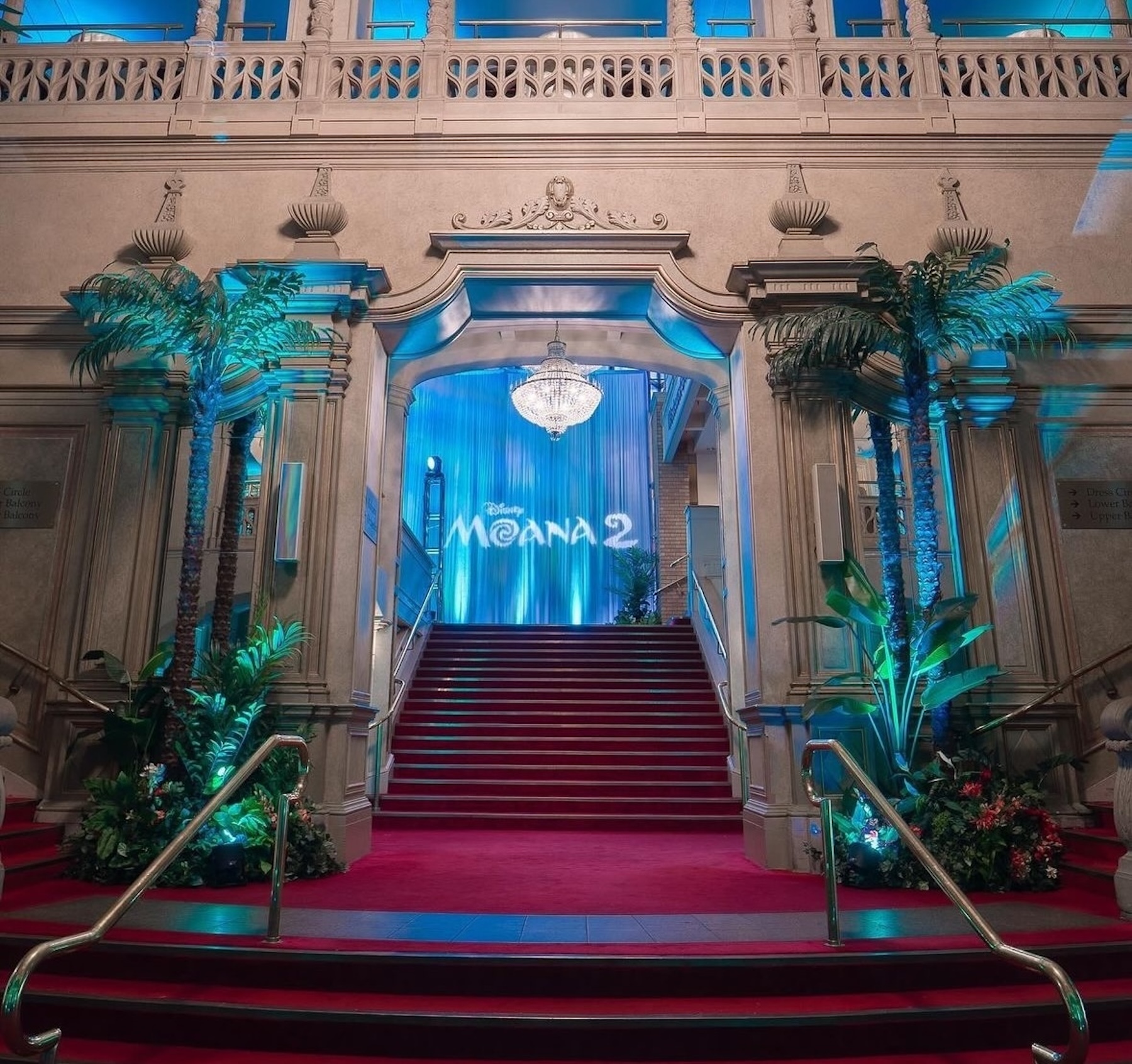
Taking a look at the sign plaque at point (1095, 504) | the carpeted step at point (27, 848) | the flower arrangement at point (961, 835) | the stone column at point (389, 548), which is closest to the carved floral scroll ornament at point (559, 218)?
the stone column at point (389, 548)

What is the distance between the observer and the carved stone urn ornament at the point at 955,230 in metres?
7.06

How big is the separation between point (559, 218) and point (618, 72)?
1740 mm

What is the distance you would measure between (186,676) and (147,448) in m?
2.36

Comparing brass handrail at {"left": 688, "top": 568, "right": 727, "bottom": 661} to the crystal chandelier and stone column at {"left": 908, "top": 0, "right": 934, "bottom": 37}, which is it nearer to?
the crystal chandelier

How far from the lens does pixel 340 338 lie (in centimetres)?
686

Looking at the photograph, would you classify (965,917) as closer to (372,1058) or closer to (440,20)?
(372,1058)

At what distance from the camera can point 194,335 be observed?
5.89 m

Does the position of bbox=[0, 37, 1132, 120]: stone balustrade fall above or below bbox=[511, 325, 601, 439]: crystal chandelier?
above

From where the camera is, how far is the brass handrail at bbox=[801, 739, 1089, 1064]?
240cm

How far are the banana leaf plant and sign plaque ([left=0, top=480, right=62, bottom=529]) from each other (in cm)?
615

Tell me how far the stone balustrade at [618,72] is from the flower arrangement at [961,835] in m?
6.09

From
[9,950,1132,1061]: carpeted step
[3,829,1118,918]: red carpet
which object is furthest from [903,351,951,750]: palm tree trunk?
[9,950,1132,1061]: carpeted step

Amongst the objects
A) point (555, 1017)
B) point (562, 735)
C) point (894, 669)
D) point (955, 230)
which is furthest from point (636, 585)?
point (555, 1017)

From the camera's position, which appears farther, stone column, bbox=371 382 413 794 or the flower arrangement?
stone column, bbox=371 382 413 794
